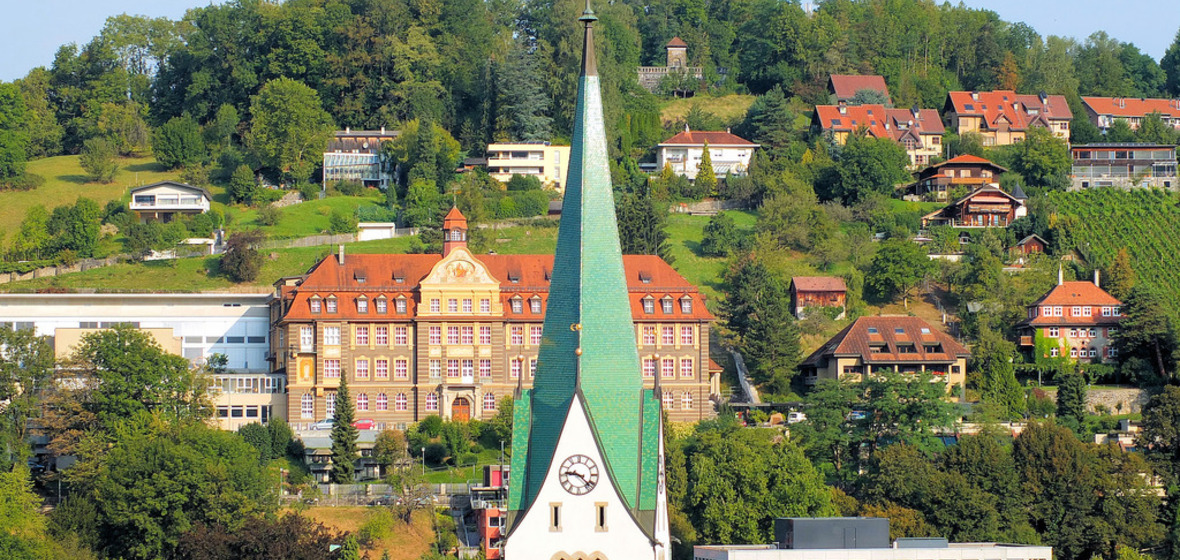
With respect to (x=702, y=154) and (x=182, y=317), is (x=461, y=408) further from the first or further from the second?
(x=702, y=154)

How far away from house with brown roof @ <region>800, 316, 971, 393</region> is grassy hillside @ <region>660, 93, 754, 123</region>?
65893 mm

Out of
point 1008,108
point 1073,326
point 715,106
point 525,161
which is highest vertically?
point 715,106

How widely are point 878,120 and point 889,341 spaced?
5657 cm

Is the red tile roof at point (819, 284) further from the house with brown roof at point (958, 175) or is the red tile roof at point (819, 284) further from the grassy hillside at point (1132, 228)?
the house with brown roof at point (958, 175)

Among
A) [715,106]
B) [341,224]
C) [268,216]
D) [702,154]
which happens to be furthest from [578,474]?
[715,106]

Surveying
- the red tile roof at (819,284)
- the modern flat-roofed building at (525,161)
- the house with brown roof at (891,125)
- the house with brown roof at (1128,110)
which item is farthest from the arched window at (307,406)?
the house with brown roof at (1128,110)

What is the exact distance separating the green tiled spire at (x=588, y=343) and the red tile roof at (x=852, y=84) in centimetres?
11833

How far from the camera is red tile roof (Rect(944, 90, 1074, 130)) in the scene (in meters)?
158

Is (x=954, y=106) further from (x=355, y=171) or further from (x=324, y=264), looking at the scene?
(x=324, y=264)

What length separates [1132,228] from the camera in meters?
132

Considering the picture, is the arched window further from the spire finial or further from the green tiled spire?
the spire finial

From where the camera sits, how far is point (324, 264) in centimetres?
9925

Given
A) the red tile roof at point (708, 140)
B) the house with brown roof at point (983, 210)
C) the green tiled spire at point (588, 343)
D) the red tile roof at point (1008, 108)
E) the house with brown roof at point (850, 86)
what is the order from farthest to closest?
the house with brown roof at point (850, 86) → the red tile roof at point (1008, 108) → the red tile roof at point (708, 140) → the house with brown roof at point (983, 210) → the green tiled spire at point (588, 343)

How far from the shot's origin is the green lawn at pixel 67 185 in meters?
142
